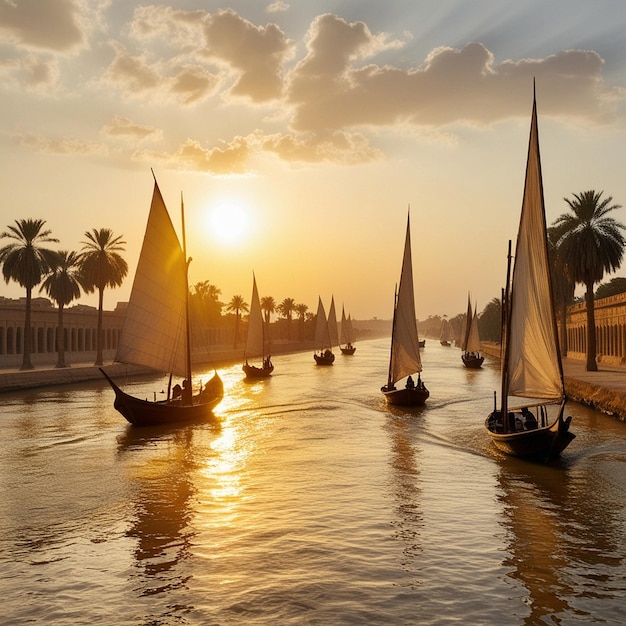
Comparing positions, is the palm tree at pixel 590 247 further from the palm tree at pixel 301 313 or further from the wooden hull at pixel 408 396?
the palm tree at pixel 301 313

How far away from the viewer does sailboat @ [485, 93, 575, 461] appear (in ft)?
71.1

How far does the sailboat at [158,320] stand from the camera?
3103cm

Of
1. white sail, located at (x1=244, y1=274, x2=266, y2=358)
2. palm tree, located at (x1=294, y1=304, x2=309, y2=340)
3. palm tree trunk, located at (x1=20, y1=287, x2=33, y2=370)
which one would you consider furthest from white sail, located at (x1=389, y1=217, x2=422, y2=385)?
palm tree, located at (x1=294, y1=304, x2=309, y2=340)

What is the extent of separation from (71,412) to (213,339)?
95578mm

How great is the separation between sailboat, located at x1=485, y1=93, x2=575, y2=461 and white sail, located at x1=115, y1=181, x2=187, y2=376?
15.8m

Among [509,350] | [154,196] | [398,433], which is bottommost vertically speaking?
[398,433]

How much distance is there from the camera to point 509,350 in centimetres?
2411

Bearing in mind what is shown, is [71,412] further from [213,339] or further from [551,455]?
[213,339]

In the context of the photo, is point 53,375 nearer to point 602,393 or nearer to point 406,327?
point 406,327

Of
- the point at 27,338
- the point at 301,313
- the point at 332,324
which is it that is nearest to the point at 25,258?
the point at 27,338

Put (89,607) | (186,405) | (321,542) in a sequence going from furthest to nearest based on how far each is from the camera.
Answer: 1. (186,405)
2. (321,542)
3. (89,607)

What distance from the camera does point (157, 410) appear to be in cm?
3256

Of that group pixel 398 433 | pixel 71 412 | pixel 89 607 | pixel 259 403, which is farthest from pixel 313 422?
pixel 89 607

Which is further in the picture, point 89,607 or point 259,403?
point 259,403
